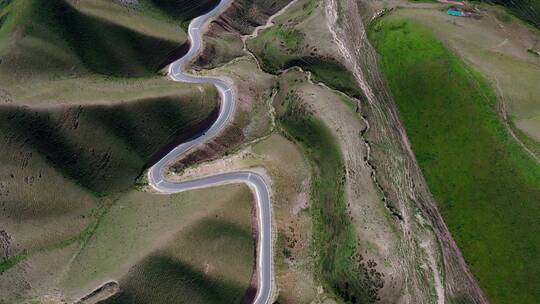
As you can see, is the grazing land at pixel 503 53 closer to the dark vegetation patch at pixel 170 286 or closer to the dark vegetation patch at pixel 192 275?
the dark vegetation patch at pixel 192 275

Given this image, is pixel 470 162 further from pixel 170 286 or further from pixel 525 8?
pixel 170 286

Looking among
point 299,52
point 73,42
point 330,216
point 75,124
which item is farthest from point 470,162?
point 73,42

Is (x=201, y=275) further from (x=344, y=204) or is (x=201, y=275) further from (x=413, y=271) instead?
(x=413, y=271)

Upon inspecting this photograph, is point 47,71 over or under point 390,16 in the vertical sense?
under

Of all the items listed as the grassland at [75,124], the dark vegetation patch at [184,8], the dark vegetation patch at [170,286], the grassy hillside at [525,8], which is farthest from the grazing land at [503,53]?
the dark vegetation patch at [170,286]

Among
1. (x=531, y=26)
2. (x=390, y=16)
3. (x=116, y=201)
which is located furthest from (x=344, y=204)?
(x=531, y=26)

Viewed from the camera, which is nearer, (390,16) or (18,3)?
(18,3)
